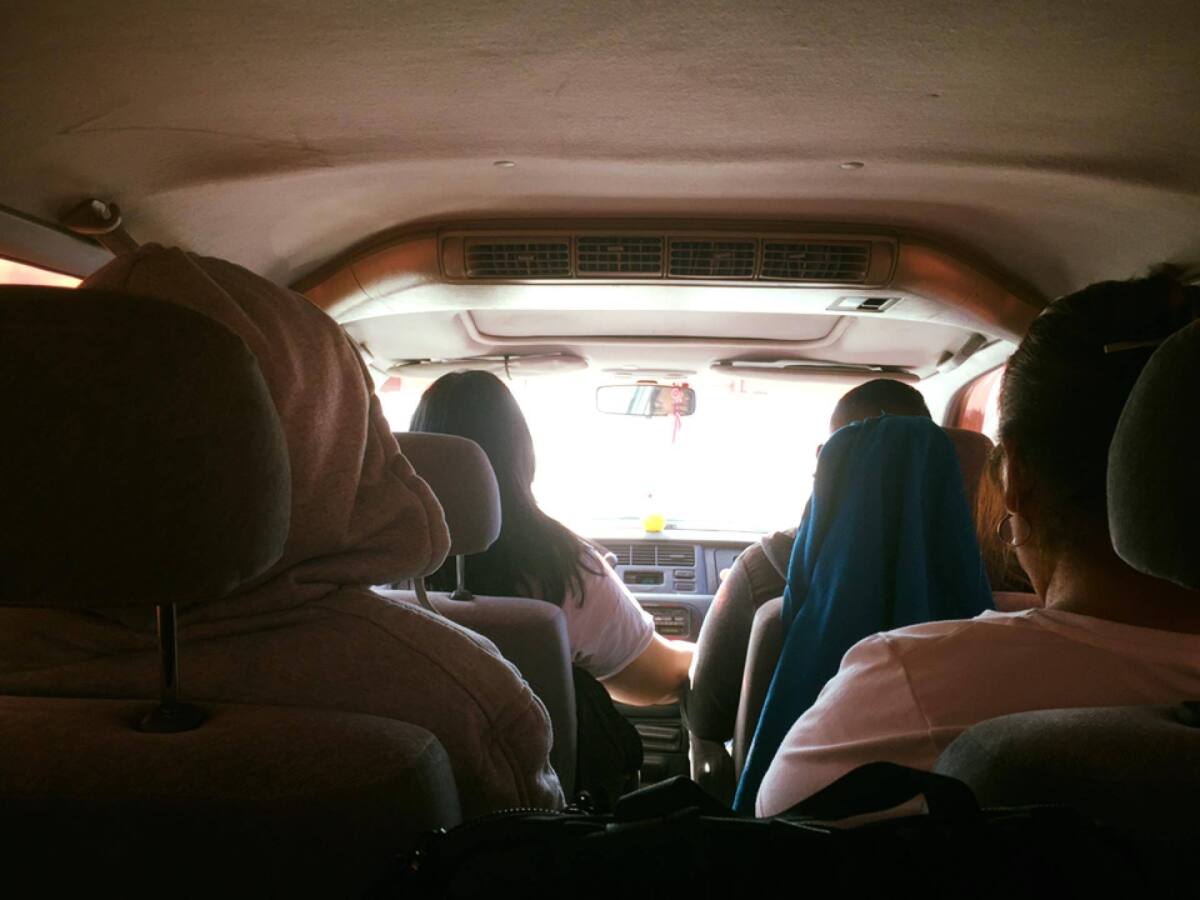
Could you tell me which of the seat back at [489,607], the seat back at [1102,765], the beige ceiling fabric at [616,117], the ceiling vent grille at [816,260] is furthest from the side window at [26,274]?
the seat back at [1102,765]

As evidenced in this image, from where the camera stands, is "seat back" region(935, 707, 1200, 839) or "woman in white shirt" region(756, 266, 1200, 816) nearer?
"seat back" region(935, 707, 1200, 839)

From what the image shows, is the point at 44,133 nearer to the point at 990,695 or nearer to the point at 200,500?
the point at 200,500

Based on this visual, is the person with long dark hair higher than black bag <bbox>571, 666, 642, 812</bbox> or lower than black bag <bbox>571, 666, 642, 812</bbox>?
higher

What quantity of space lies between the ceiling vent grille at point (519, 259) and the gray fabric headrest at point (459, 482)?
175cm

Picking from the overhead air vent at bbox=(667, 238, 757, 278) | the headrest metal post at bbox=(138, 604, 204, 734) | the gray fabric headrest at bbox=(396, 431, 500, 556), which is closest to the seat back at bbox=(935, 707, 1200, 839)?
the headrest metal post at bbox=(138, 604, 204, 734)

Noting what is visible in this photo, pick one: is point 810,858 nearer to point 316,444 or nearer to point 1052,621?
point 1052,621

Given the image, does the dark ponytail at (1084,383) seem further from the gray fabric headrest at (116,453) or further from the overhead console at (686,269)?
the overhead console at (686,269)

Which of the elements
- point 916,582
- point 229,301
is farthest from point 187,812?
point 916,582

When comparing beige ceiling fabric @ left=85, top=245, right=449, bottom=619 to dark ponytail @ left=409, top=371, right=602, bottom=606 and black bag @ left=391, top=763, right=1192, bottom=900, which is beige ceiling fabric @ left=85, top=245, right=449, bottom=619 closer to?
black bag @ left=391, top=763, right=1192, bottom=900

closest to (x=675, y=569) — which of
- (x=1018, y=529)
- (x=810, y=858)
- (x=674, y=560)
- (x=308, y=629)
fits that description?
(x=674, y=560)

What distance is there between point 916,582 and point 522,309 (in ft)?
8.68

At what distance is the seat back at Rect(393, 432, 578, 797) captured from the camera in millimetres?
2021

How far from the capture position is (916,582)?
209 centimetres

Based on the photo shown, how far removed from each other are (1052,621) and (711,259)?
2.63 meters
